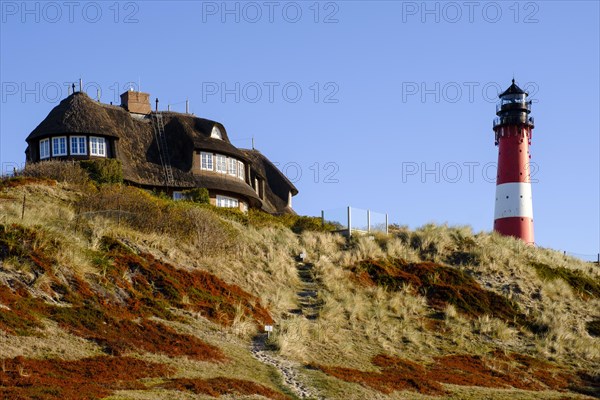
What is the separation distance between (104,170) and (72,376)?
2433 centimetres

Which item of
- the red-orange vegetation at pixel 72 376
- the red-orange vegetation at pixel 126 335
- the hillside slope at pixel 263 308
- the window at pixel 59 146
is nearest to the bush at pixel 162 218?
the hillside slope at pixel 263 308

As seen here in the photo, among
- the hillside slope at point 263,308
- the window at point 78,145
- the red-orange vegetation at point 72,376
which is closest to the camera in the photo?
the red-orange vegetation at point 72,376

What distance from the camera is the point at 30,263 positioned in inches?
909

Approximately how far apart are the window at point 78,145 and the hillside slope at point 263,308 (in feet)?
26.8

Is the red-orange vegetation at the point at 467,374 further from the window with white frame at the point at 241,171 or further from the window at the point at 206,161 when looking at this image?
the window with white frame at the point at 241,171

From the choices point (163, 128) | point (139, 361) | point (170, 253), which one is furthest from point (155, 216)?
point (163, 128)

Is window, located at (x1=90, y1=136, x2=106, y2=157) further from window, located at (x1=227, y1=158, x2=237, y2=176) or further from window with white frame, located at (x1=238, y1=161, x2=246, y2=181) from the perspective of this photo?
window with white frame, located at (x1=238, y1=161, x2=246, y2=181)

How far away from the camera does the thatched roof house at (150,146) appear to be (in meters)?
44.5

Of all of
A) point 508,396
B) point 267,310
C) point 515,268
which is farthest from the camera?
point 515,268

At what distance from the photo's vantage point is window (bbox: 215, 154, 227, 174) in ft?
160

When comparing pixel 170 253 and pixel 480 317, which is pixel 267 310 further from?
pixel 480 317

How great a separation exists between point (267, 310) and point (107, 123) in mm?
21605

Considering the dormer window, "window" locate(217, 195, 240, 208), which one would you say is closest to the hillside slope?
"window" locate(217, 195, 240, 208)

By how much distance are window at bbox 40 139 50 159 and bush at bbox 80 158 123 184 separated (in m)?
4.69
